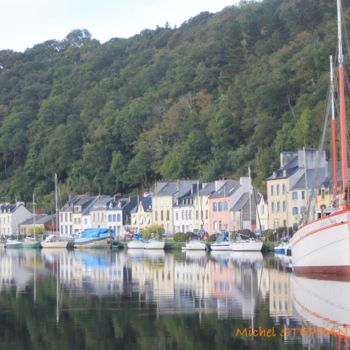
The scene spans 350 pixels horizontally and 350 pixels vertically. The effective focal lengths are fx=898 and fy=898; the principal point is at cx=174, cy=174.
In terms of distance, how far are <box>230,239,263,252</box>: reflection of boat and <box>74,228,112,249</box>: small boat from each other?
29337 millimetres

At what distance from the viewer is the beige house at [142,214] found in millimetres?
114625

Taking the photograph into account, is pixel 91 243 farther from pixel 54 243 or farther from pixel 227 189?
pixel 227 189

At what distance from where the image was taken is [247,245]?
76.9 meters

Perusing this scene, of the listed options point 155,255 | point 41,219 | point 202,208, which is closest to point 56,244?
point 202,208

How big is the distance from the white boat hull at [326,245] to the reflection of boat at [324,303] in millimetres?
894

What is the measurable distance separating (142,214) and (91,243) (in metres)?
10.8

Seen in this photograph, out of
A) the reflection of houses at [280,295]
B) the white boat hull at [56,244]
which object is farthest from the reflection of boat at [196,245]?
the reflection of houses at [280,295]

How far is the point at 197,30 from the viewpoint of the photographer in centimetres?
19162

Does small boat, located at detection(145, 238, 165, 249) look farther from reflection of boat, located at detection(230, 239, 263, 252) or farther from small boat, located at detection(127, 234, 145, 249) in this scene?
reflection of boat, located at detection(230, 239, 263, 252)

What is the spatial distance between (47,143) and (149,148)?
129 feet

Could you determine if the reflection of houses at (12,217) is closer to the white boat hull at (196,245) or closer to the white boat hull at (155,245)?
the white boat hull at (155,245)

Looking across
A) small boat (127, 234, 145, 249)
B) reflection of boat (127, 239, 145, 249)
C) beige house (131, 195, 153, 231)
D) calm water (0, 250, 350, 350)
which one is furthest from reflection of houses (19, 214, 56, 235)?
calm water (0, 250, 350, 350)

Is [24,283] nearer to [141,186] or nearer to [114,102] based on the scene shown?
[141,186]

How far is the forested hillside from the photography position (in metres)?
118
